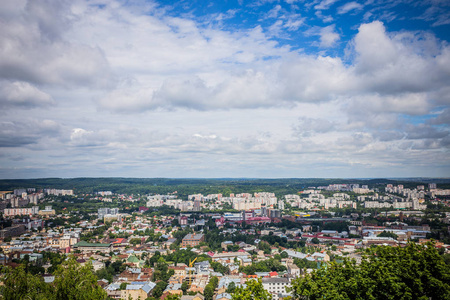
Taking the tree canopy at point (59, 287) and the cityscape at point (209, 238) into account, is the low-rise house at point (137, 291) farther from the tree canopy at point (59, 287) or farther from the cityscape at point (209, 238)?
the tree canopy at point (59, 287)

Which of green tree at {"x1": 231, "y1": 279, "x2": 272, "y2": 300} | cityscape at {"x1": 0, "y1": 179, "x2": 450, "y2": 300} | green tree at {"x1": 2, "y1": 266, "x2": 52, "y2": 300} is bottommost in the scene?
cityscape at {"x1": 0, "y1": 179, "x2": 450, "y2": 300}

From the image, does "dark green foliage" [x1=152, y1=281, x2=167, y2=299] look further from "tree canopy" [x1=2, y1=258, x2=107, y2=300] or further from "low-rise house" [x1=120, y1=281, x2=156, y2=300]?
"tree canopy" [x1=2, y1=258, x2=107, y2=300]

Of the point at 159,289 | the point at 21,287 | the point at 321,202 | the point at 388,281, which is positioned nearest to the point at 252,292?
the point at 388,281

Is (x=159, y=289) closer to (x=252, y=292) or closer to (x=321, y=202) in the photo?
(x=252, y=292)

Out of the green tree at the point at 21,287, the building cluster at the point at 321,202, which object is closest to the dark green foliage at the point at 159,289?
the green tree at the point at 21,287

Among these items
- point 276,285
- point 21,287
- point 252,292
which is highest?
point 252,292

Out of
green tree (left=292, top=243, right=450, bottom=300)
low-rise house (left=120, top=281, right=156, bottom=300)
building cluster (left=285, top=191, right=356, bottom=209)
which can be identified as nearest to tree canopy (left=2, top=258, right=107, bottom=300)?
green tree (left=292, top=243, right=450, bottom=300)

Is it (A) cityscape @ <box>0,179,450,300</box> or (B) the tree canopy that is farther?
(A) cityscape @ <box>0,179,450,300</box>

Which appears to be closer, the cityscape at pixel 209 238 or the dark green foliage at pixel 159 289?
the dark green foliage at pixel 159 289

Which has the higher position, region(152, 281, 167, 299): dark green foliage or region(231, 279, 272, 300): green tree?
region(231, 279, 272, 300): green tree
